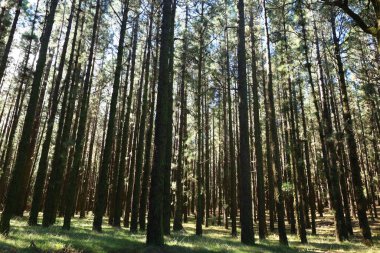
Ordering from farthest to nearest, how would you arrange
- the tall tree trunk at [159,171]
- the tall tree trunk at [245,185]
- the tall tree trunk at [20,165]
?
the tall tree trunk at [245,185], the tall tree trunk at [20,165], the tall tree trunk at [159,171]

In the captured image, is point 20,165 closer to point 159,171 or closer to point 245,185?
point 159,171

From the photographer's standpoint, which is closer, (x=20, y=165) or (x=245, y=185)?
(x=20, y=165)

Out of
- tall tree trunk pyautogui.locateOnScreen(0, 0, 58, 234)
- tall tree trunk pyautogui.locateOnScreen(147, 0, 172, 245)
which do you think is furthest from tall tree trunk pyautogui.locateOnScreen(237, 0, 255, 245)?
tall tree trunk pyautogui.locateOnScreen(0, 0, 58, 234)

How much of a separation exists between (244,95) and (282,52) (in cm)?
666

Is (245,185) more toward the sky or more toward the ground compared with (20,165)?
more toward the ground

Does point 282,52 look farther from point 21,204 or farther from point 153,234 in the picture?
point 21,204

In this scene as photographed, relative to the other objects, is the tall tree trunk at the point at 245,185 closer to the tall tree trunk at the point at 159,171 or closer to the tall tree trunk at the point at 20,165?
the tall tree trunk at the point at 159,171

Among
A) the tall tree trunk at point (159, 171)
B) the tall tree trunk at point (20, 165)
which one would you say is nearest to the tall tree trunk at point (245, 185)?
the tall tree trunk at point (159, 171)

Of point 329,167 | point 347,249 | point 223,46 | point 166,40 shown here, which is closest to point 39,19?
point 223,46

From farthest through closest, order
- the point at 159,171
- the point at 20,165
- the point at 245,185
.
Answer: the point at 245,185
the point at 20,165
the point at 159,171

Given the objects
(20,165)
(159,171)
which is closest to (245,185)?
(159,171)

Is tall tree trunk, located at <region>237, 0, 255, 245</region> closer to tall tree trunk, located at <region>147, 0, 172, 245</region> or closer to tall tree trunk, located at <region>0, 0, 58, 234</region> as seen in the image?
tall tree trunk, located at <region>147, 0, 172, 245</region>

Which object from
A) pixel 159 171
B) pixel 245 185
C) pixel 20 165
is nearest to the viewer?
pixel 159 171

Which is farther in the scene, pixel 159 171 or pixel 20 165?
pixel 20 165
